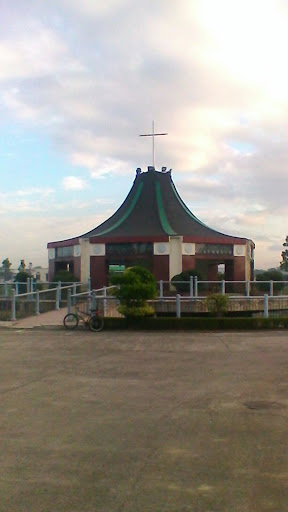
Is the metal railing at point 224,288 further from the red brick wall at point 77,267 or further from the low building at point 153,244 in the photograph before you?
the red brick wall at point 77,267

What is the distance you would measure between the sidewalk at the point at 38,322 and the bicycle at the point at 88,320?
767 mm

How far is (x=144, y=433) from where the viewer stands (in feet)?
20.5

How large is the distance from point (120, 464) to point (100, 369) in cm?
585

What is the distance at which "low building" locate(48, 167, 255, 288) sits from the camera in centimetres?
3616

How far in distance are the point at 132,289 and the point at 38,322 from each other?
3710 millimetres

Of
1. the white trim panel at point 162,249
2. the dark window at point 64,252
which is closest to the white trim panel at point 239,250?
the white trim panel at point 162,249

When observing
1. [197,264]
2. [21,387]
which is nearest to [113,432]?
[21,387]

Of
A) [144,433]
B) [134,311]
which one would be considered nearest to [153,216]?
[134,311]

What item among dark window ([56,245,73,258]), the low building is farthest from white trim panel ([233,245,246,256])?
dark window ([56,245,73,258])

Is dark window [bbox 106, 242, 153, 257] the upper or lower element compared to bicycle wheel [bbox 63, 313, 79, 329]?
upper

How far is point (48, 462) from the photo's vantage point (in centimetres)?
522

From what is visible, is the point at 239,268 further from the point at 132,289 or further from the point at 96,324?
the point at 96,324

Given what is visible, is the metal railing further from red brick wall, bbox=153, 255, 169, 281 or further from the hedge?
red brick wall, bbox=153, 255, 169, 281

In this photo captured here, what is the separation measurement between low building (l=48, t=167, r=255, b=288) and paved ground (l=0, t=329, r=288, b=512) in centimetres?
2364
